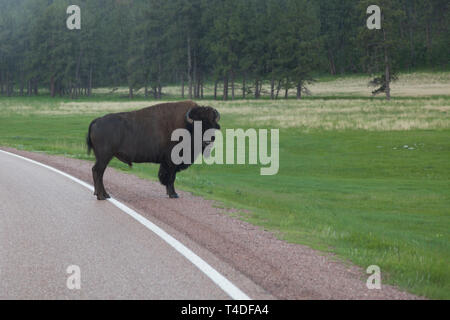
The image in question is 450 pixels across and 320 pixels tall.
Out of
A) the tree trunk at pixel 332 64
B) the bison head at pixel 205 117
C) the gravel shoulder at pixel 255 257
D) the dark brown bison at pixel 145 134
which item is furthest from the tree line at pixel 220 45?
the gravel shoulder at pixel 255 257

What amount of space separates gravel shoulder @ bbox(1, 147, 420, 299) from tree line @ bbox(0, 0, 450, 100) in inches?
2331

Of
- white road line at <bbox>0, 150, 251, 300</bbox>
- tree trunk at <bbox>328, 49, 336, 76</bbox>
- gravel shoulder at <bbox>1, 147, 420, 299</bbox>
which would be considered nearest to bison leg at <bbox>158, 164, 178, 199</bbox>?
gravel shoulder at <bbox>1, 147, 420, 299</bbox>

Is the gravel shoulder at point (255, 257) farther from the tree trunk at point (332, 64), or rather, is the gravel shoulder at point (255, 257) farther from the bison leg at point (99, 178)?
the tree trunk at point (332, 64)

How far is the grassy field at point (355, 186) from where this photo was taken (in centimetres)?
880

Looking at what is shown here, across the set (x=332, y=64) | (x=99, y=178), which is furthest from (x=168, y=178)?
(x=332, y=64)

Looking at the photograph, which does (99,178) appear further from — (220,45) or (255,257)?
(220,45)

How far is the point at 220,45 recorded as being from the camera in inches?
3374

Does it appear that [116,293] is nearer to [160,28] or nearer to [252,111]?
[252,111]

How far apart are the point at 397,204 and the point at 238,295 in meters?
9.92

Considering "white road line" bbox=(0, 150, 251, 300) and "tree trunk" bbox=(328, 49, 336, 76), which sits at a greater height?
"tree trunk" bbox=(328, 49, 336, 76)

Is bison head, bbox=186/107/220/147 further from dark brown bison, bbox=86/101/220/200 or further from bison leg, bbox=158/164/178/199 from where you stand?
bison leg, bbox=158/164/178/199

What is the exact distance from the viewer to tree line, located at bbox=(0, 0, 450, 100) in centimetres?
8456

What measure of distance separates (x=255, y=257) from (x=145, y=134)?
594 cm

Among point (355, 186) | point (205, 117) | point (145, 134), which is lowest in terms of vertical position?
point (355, 186)
